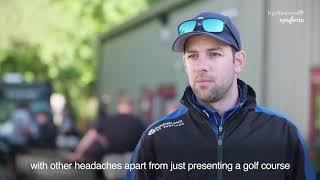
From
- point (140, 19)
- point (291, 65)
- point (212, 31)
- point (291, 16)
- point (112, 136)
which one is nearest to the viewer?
point (212, 31)

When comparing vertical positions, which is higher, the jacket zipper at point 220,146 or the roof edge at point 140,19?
the roof edge at point 140,19

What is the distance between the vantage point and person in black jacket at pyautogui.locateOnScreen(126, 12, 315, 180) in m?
2.04

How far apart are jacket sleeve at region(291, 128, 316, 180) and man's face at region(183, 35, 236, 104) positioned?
0.83ft

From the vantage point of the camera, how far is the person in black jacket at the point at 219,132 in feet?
6.71

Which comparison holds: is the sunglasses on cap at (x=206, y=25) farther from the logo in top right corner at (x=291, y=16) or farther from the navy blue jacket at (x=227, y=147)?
the logo in top right corner at (x=291, y=16)

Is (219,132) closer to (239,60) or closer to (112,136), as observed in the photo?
(239,60)

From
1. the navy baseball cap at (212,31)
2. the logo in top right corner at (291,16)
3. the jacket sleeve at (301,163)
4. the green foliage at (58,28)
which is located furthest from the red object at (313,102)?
the navy baseball cap at (212,31)

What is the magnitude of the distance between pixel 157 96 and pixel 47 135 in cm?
113

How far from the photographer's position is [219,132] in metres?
2.05

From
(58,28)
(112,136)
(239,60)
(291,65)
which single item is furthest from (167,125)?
(58,28)

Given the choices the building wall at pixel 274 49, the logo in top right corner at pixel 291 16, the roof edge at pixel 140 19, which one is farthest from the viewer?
the roof edge at pixel 140 19

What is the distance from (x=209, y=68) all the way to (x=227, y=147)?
23cm

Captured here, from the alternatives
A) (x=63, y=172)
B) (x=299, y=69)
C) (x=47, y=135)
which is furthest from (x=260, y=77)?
(x=47, y=135)

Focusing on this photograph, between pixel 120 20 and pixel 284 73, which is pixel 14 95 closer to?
pixel 120 20
